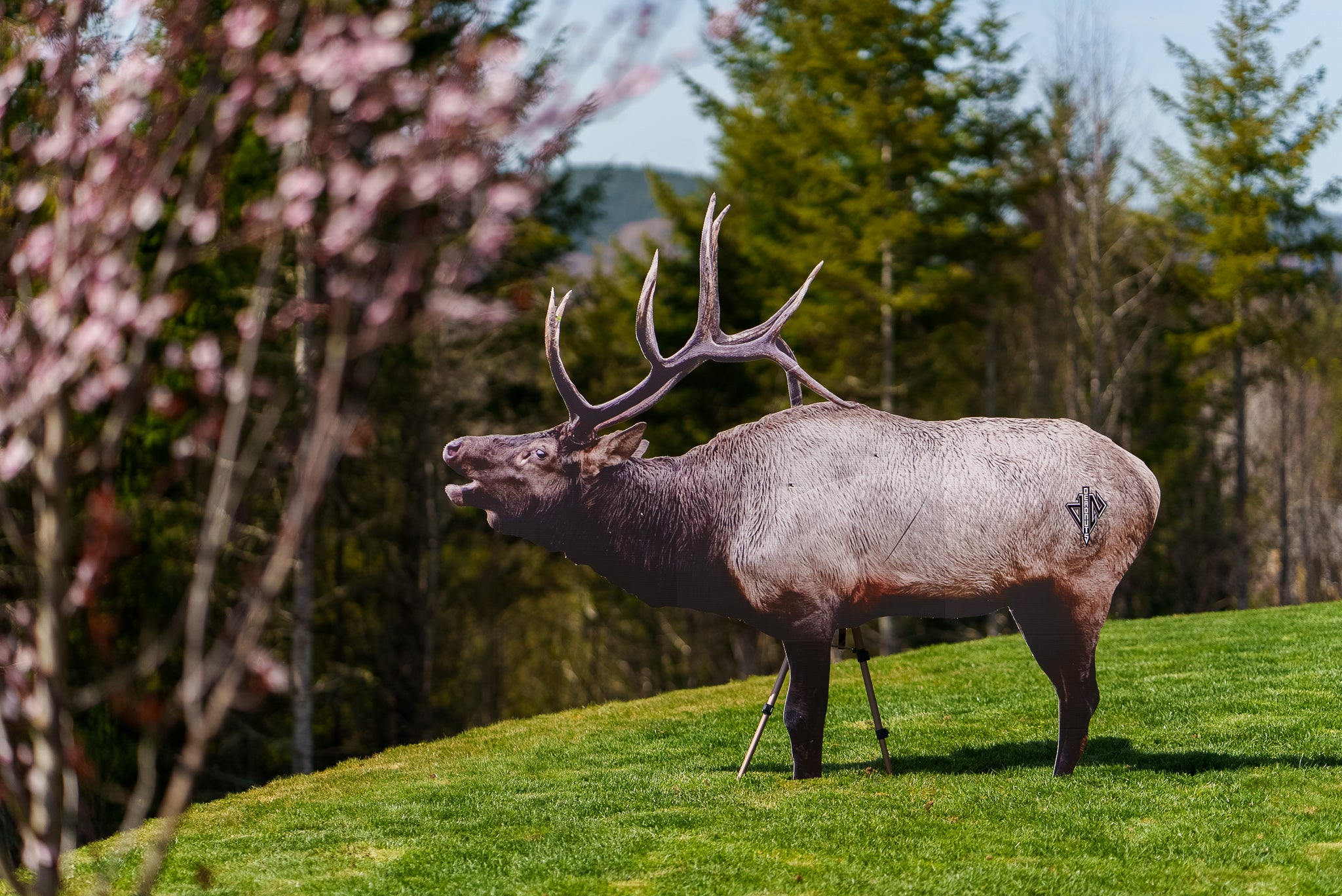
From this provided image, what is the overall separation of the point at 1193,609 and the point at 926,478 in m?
23.7

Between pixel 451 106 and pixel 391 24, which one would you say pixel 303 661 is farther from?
pixel 451 106

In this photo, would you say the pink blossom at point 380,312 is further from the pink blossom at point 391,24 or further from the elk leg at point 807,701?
the elk leg at point 807,701

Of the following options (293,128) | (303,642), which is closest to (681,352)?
(293,128)

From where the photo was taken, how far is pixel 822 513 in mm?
6734

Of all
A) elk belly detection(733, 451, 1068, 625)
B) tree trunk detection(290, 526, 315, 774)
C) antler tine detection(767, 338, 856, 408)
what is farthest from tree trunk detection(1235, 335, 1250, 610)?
elk belly detection(733, 451, 1068, 625)

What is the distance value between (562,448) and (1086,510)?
110 inches

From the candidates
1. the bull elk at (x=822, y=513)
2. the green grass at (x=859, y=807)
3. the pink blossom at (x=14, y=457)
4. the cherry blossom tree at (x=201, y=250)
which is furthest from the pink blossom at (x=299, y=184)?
the bull elk at (x=822, y=513)

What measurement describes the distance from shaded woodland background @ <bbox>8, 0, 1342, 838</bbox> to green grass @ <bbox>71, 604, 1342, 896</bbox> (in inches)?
306

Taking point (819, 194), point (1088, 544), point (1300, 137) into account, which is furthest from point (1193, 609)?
point (1088, 544)

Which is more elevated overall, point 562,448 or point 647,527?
point 562,448

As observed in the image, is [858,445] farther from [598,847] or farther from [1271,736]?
[1271,736]

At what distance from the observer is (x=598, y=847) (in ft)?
20.0

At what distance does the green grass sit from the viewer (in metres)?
5.59

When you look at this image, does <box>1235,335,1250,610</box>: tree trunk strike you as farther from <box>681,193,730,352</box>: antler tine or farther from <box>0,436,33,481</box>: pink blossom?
<box>0,436,33,481</box>: pink blossom
